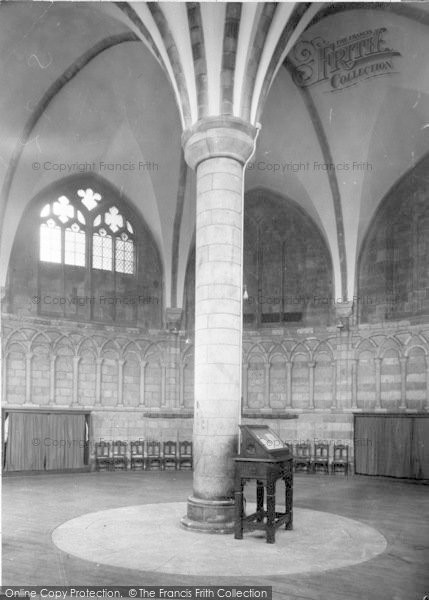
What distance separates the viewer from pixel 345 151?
1897cm

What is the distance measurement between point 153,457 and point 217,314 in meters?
11.4

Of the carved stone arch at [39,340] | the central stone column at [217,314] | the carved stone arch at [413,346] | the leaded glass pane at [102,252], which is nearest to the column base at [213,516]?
the central stone column at [217,314]

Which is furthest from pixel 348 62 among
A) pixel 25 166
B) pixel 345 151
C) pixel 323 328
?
pixel 25 166

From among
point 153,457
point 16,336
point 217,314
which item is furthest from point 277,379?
point 217,314

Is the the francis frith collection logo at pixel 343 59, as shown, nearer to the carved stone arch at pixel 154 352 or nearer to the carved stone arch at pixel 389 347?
Answer: the carved stone arch at pixel 389 347

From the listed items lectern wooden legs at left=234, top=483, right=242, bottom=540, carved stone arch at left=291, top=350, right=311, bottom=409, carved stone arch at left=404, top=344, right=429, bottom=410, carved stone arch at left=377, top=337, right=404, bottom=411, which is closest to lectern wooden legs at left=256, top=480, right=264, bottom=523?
lectern wooden legs at left=234, top=483, right=242, bottom=540

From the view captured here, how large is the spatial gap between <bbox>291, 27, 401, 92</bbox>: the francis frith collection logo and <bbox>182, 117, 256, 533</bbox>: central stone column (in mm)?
7337

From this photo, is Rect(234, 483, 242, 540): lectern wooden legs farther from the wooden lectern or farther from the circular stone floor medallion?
the circular stone floor medallion

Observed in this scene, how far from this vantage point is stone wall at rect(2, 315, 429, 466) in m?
18.8

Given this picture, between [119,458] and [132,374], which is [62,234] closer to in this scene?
A: [132,374]

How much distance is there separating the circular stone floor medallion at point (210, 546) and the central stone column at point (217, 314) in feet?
2.38

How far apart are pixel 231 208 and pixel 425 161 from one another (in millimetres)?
10362

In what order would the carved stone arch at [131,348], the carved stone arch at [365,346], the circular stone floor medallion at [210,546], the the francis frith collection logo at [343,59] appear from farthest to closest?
the carved stone arch at [131,348] → the carved stone arch at [365,346] → the the francis frith collection logo at [343,59] → the circular stone floor medallion at [210,546]

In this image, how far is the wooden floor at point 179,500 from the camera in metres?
7.02
